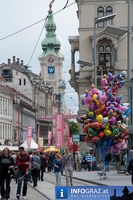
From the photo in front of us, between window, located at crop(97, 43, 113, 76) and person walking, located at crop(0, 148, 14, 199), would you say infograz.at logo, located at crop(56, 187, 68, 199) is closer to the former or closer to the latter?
person walking, located at crop(0, 148, 14, 199)

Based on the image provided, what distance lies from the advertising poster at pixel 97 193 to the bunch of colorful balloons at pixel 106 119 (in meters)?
23.1

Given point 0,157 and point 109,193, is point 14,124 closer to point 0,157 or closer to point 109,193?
point 0,157

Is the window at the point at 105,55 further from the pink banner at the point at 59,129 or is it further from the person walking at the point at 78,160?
the person walking at the point at 78,160

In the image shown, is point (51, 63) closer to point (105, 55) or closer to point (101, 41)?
point (105, 55)

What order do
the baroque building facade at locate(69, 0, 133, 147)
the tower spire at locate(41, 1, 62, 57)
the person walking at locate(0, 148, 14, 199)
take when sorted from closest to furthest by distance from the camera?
1. the person walking at locate(0, 148, 14, 199)
2. the baroque building facade at locate(69, 0, 133, 147)
3. the tower spire at locate(41, 1, 62, 57)

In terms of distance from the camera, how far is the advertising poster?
40.2 feet

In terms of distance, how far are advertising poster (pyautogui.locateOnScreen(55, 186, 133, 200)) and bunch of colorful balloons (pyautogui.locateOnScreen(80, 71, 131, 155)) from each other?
23.1m

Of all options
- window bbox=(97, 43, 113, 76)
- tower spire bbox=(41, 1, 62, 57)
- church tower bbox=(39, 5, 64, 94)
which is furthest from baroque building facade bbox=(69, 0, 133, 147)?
church tower bbox=(39, 5, 64, 94)

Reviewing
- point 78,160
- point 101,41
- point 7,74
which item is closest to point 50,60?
point 7,74

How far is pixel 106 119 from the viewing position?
35.6 meters

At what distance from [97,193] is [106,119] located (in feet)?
76.9

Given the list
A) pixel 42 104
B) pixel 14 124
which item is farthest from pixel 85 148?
pixel 42 104

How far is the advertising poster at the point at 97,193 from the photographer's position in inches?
482

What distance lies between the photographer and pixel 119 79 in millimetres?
36938
